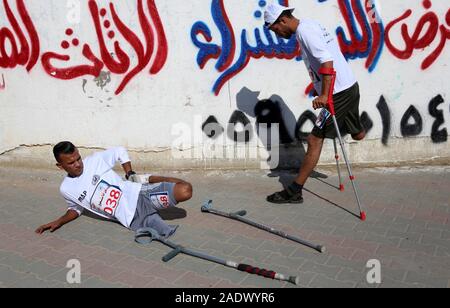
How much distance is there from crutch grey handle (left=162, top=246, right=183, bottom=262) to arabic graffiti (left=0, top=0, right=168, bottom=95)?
9.26 ft

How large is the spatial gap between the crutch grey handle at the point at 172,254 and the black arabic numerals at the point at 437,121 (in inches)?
149

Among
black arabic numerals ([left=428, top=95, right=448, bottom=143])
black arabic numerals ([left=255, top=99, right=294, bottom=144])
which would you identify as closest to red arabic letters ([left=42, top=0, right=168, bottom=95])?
black arabic numerals ([left=255, top=99, right=294, bottom=144])

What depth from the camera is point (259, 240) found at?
13.0 feet

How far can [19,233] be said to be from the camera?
170 inches

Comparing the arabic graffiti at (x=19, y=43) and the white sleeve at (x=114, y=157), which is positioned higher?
the arabic graffiti at (x=19, y=43)

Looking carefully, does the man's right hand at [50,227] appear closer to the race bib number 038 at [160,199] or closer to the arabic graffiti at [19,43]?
the race bib number 038 at [160,199]

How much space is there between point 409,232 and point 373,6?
9.48 feet

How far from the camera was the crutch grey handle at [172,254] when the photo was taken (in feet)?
11.9

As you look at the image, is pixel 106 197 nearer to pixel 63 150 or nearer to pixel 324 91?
pixel 63 150

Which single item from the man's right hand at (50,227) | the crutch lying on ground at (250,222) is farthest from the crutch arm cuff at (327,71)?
the man's right hand at (50,227)

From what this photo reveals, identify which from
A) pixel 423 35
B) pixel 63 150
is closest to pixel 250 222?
pixel 63 150

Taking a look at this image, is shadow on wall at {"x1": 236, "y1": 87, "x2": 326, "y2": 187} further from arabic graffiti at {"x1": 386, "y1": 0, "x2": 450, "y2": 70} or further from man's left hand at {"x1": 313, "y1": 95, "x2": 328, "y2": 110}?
man's left hand at {"x1": 313, "y1": 95, "x2": 328, "y2": 110}

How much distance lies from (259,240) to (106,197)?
4.50 ft

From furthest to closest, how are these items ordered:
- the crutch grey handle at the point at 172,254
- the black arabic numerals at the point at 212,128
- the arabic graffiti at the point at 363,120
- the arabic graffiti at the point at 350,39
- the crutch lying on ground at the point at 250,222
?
the black arabic numerals at the point at 212,128 < the arabic graffiti at the point at 363,120 < the arabic graffiti at the point at 350,39 < the crutch lying on ground at the point at 250,222 < the crutch grey handle at the point at 172,254
